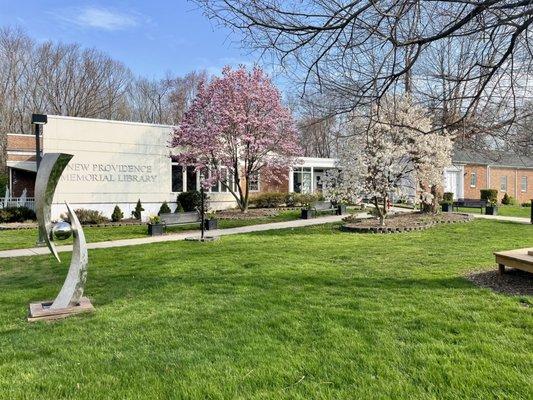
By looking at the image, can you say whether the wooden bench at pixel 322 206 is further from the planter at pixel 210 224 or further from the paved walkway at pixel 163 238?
the planter at pixel 210 224

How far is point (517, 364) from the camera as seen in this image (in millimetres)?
3523

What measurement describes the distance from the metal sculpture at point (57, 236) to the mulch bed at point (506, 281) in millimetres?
5519

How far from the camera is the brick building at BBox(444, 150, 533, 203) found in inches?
1324

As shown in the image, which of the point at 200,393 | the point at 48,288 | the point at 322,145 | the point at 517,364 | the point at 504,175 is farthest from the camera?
the point at 322,145

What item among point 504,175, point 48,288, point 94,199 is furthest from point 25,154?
point 504,175

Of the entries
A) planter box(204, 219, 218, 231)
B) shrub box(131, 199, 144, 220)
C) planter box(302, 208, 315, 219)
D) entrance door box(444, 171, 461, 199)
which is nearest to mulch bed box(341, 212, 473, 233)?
planter box(302, 208, 315, 219)

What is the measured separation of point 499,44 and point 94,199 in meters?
17.0

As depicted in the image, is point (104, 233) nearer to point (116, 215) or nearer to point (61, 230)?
point (116, 215)

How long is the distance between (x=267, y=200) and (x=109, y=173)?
8287 millimetres

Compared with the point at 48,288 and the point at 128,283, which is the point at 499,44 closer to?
the point at 128,283

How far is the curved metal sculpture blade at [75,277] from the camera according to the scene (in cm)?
541

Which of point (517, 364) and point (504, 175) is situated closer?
point (517, 364)

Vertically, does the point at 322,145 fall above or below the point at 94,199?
above

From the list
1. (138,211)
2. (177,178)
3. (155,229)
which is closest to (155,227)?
(155,229)
